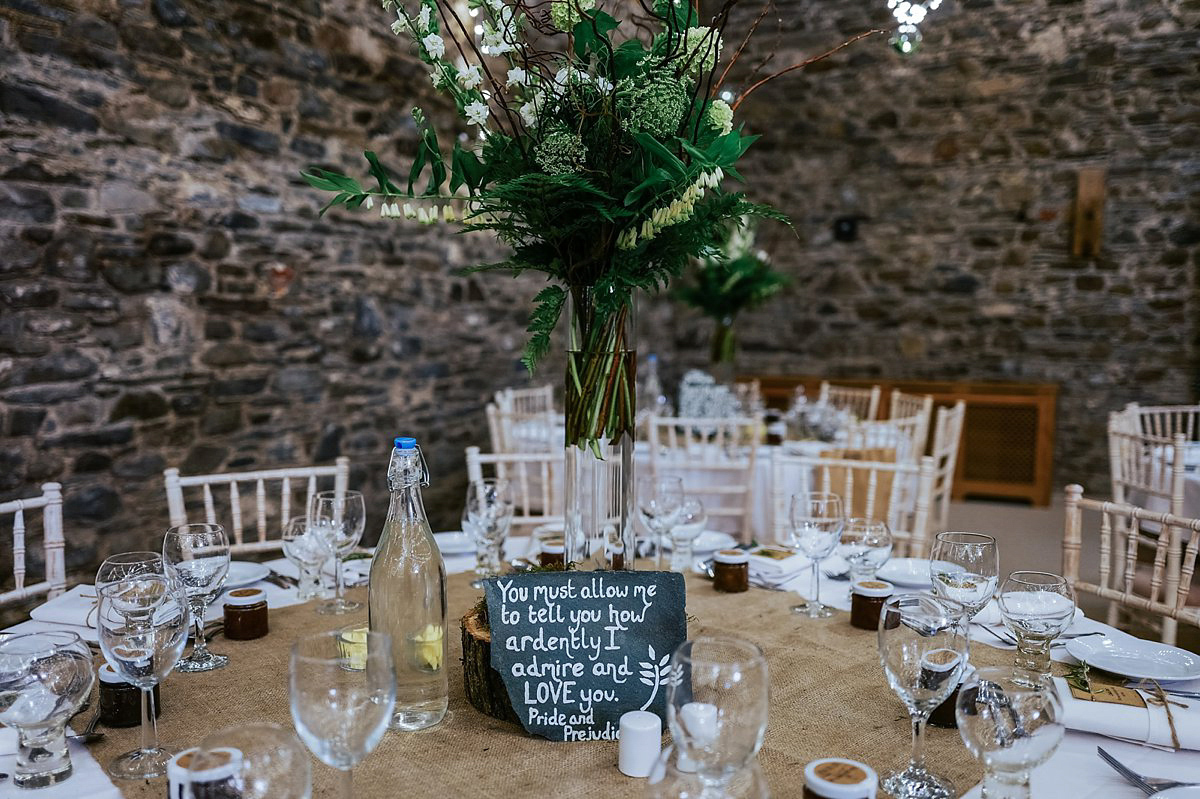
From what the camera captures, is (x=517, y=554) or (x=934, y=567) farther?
(x=517, y=554)

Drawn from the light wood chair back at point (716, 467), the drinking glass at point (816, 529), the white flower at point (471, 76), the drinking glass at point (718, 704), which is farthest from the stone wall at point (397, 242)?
the light wood chair back at point (716, 467)

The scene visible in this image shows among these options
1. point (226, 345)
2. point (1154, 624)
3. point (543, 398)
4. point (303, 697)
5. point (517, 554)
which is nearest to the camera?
point (303, 697)

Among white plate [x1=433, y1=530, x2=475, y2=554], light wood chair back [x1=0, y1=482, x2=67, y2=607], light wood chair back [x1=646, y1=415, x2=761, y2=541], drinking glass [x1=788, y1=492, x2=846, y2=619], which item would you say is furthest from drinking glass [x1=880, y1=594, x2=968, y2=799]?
light wood chair back [x1=646, y1=415, x2=761, y2=541]

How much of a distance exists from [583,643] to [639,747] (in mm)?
166

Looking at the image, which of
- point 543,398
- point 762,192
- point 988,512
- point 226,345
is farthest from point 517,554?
point 762,192

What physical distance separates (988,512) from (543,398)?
303 centimetres

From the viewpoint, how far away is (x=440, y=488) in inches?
184

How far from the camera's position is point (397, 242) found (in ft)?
14.4

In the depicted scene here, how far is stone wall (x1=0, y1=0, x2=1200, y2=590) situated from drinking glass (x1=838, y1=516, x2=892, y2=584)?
0.87 metres

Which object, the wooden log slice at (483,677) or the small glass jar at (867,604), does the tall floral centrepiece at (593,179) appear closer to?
the wooden log slice at (483,677)

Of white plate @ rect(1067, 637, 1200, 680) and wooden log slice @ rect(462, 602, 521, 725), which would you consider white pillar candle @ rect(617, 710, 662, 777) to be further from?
white plate @ rect(1067, 637, 1200, 680)

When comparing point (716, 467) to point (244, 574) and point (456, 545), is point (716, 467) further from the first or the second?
point (244, 574)

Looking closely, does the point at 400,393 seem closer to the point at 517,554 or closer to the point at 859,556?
the point at 517,554

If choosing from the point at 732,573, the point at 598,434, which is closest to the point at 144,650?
the point at 598,434
